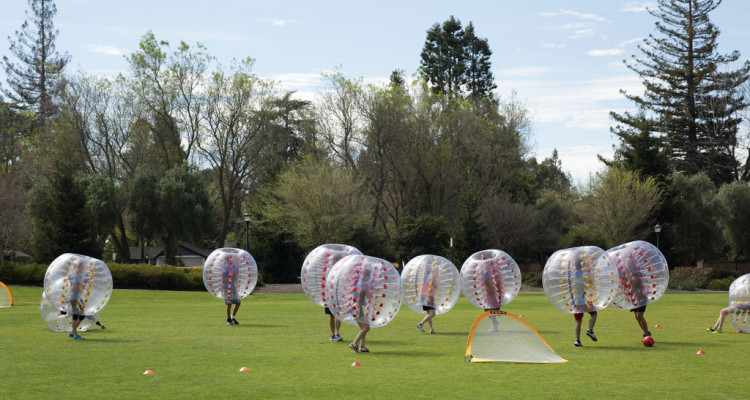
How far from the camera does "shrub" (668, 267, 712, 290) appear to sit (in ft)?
163

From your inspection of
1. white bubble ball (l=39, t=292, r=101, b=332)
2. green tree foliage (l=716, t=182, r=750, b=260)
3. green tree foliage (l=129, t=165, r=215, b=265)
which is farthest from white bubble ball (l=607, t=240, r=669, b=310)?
green tree foliage (l=716, t=182, r=750, b=260)

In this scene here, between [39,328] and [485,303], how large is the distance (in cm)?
1243

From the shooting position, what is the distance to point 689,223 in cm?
5994

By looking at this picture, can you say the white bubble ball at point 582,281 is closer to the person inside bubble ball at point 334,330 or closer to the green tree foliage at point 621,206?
the person inside bubble ball at point 334,330

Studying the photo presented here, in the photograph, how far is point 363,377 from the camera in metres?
11.9

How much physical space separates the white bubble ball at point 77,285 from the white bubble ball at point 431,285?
769 centimetres

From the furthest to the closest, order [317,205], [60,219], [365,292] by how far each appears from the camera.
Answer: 1. [317,205]
2. [60,219]
3. [365,292]

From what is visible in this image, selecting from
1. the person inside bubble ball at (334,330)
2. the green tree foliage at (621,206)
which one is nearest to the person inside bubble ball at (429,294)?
the person inside bubble ball at (334,330)

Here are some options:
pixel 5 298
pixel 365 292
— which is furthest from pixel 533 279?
pixel 365 292

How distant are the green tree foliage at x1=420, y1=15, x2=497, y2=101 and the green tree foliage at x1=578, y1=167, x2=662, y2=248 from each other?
22493 millimetres

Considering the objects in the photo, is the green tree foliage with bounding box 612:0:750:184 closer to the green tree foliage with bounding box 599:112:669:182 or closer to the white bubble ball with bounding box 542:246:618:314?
the green tree foliage with bounding box 599:112:669:182

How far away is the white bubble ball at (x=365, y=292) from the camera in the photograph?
14758 mm

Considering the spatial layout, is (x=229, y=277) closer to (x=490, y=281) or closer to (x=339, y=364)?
(x=490, y=281)

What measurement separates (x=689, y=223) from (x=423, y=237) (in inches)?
911
